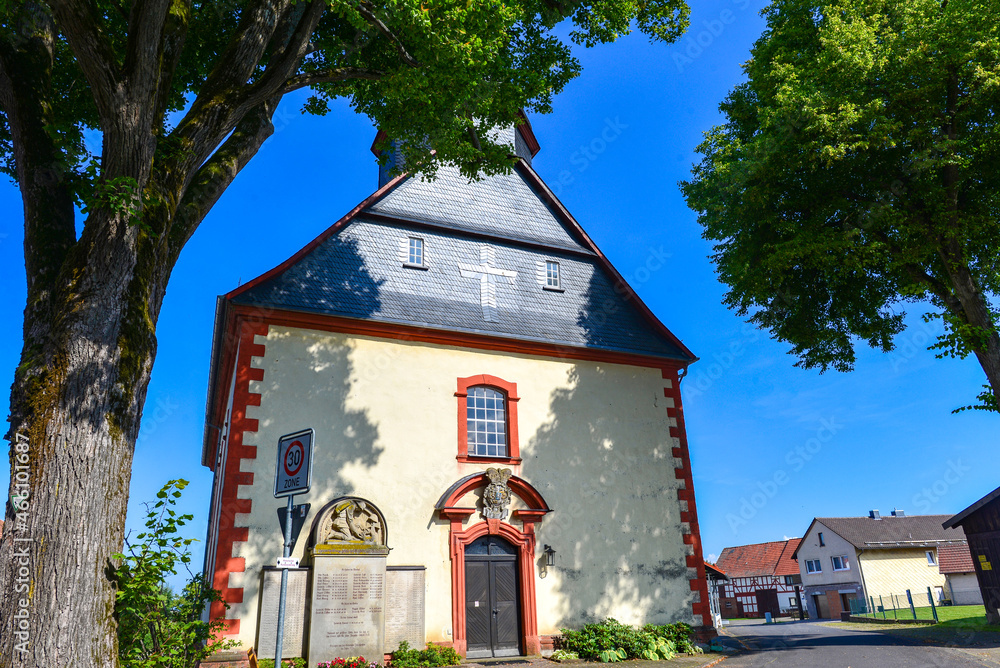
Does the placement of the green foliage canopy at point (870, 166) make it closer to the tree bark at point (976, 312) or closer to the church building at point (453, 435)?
the tree bark at point (976, 312)

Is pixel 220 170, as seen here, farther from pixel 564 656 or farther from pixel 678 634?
pixel 678 634

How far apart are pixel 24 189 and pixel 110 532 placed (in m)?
3.60

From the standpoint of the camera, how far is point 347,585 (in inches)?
428

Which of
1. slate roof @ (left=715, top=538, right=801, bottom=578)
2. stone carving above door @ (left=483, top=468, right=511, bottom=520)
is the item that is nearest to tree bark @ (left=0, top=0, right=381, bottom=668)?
stone carving above door @ (left=483, top=468, right=511, bottom=520)

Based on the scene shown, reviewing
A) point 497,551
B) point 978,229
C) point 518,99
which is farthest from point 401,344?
point 978,229

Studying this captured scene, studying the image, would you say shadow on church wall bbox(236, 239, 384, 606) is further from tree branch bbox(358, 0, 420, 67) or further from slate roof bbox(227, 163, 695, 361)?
tree branch bbox(358, 0, 420, 67)

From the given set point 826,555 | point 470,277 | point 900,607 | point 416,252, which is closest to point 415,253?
point 416,252

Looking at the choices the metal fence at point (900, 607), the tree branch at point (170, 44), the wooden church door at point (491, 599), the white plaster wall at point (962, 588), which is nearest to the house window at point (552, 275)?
the wooden church door at point (491, 599)

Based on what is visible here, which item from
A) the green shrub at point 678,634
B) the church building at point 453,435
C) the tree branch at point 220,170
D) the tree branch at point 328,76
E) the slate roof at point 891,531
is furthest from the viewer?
the slate roof at point 891,531

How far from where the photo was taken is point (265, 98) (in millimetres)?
7969

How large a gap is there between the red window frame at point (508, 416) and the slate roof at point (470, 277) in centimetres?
107

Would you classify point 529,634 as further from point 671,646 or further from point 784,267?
point 784,267

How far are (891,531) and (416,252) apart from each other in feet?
137

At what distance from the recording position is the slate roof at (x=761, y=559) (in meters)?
51.2
